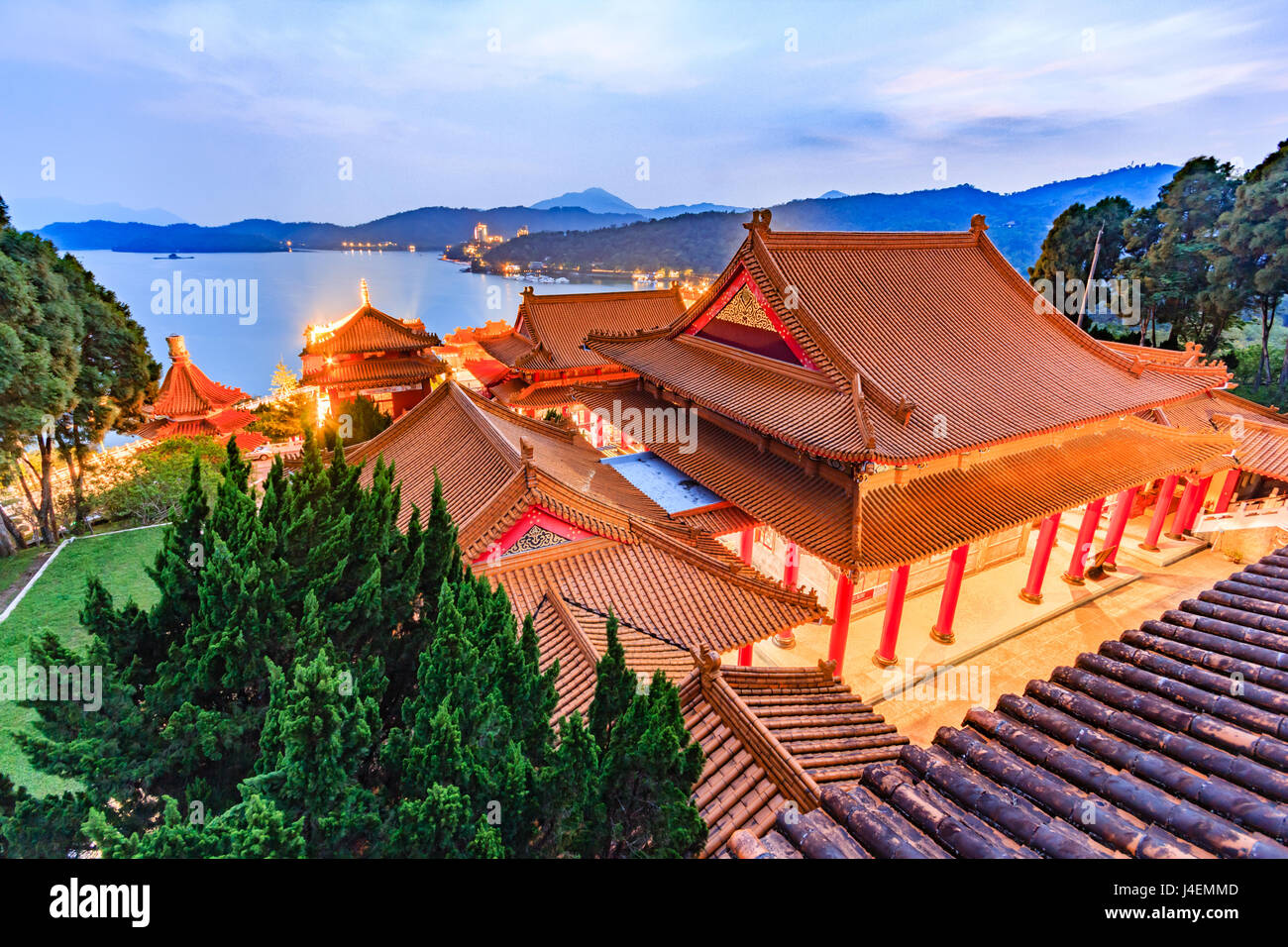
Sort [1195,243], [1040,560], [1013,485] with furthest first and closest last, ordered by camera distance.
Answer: [1195,243], [1040,560], [1013,485]

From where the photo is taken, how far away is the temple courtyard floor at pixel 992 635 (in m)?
14.1

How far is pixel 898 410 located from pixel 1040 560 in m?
8.39

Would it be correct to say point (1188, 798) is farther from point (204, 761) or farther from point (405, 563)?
point (204, 761)

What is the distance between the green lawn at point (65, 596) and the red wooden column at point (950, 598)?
17368 millimetres

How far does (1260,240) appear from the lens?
30.7 meters

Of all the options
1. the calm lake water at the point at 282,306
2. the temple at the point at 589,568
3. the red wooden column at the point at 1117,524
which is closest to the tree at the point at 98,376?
the temple at the point at 589,568

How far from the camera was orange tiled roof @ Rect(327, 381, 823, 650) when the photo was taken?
33.3 feet

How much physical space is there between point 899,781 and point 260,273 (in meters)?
226

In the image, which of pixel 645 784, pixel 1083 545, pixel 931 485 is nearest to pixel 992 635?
pixel 1083 545

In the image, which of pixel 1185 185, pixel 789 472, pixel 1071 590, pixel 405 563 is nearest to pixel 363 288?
pixel 789 472

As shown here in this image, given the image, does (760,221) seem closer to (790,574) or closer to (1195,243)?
(790,574)
